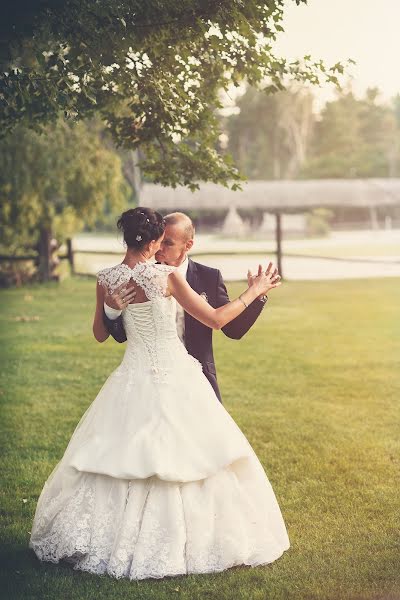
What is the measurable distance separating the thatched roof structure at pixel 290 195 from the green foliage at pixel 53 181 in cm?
575

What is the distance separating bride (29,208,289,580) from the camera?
4141 millimetres

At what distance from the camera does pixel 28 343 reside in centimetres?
1220

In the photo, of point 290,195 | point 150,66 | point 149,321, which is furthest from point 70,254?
point 149,321

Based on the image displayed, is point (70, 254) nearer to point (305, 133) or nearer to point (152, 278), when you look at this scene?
point (152, 278)

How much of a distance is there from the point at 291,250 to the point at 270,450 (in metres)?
29.4

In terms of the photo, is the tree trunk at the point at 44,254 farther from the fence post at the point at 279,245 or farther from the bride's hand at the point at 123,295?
the bride's hand at the point at 123,295

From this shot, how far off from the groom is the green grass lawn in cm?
107

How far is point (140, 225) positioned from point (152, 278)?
0.85 feet

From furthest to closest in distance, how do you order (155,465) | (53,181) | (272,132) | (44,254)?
(272,132) < (44,254) < (53,181) < (155,465)

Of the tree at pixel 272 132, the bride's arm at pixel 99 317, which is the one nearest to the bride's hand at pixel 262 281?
the bride's arm at pixel 99 317

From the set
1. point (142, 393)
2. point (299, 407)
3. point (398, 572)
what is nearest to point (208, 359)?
point (142, 393)

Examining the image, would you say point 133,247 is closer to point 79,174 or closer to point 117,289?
point 117,289

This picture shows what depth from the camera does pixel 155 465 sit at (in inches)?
162

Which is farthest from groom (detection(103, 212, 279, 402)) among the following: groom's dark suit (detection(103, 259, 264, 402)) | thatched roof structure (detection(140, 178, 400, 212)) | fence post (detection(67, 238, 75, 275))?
thatched roof structure (detection(140, 178, 400, 212))
